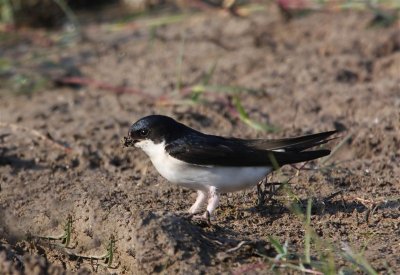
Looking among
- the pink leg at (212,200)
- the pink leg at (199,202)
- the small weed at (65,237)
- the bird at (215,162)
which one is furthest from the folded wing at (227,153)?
the small weed at (65,237)

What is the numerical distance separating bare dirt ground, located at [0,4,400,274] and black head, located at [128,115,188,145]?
1.27ft

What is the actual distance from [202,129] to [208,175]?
179 cm

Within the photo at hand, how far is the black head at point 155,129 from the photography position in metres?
4.43

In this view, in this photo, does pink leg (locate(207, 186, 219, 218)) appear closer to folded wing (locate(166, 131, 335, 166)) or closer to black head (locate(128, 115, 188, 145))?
folded wing (locate(166, 131, 335, 166))

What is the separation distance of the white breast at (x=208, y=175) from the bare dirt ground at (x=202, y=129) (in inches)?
8.4

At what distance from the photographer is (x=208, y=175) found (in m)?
4.22

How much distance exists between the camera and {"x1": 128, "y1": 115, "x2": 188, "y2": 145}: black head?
443 cm

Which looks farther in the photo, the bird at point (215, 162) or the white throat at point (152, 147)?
the white throat at point (152, 147)

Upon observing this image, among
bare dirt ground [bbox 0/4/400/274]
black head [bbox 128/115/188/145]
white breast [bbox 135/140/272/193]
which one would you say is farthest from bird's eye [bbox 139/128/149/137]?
bare dirt ground [bbox 0/4/400/274]

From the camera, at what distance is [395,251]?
3.77m

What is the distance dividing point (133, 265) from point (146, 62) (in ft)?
12.7

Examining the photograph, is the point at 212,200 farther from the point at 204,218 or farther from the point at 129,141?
the point at 129,141

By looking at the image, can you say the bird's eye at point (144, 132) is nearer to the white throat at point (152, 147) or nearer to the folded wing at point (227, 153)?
the white throat at point (152, 147)


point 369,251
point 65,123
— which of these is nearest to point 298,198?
point 369,251
